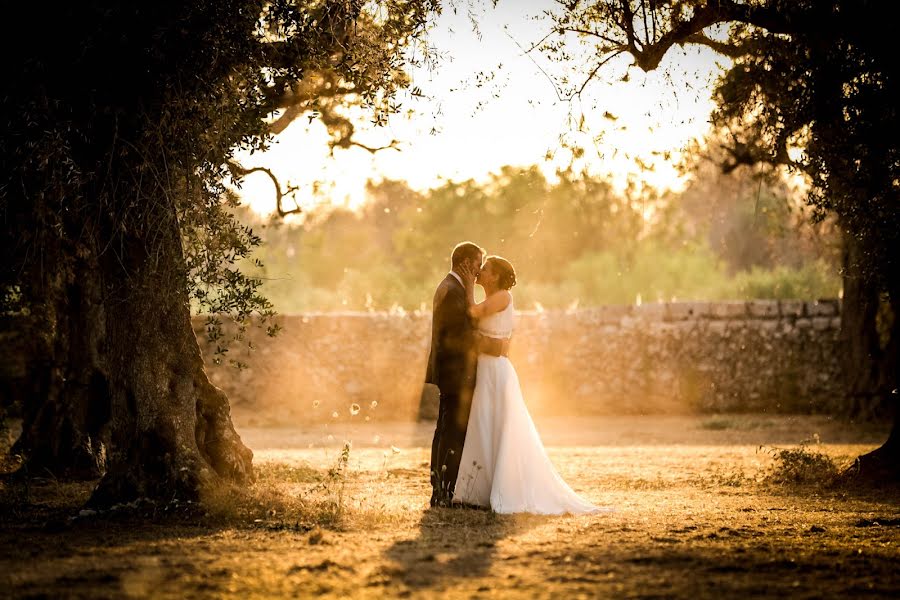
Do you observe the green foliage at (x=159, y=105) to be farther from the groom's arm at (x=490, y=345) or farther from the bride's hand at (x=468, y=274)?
the groom's arm at (x=490, y=345)

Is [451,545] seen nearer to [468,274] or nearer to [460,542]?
[460,542]

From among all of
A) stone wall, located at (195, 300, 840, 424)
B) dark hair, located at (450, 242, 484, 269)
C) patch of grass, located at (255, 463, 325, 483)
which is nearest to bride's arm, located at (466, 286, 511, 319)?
dark hair, located at (450, 242, 484, 269)

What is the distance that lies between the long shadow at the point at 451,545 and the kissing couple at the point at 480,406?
0.33m

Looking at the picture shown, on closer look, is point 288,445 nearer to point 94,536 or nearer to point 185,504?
point 185,504

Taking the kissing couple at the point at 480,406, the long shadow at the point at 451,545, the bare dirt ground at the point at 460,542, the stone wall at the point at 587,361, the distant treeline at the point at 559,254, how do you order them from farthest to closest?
1. the distant treeline at the point at 559,254
2. the stone wall at the point at 587,361
3. the kissing couple at the point at 480,406
4. the long shadow at the point at 451,545
5. the bare dirt ground at the point at 460,542

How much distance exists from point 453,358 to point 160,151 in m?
2.91

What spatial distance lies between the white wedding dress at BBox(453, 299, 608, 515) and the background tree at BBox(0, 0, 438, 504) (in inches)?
81.6

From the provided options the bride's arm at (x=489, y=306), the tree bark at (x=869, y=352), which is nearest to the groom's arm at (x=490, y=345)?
the bride's arm at (x=489, y=306)

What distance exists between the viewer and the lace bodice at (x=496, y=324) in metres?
8.22

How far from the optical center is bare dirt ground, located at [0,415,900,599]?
5055 millimetres

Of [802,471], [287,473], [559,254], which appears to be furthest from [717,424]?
[559,254]

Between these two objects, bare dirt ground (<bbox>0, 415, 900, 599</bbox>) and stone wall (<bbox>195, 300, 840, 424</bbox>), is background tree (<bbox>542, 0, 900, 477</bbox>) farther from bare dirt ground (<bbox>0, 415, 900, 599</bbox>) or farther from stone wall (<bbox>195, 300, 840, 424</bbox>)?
stone wall (<bbox>195, 300, 840, 424</bbox>)

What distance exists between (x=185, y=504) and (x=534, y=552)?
3.10m

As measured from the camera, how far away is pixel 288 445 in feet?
50.0
